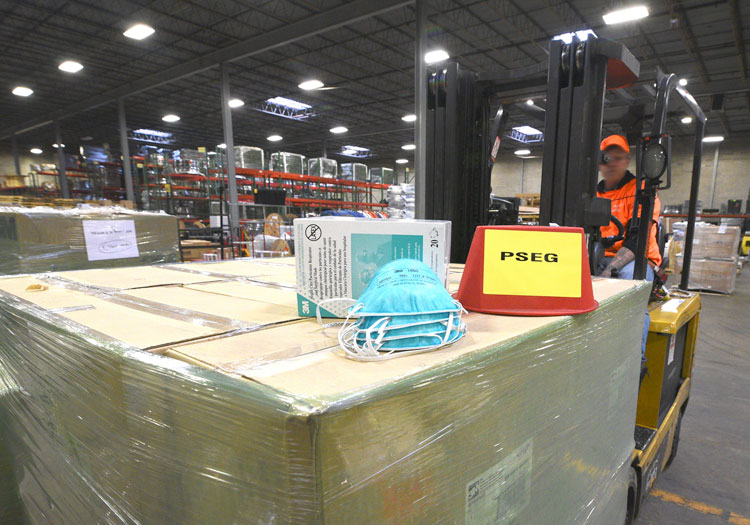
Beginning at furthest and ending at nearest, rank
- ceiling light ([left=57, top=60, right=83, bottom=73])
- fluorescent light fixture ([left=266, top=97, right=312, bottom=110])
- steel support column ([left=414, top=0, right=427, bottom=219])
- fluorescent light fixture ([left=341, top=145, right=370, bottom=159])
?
1. fluorescent light fixture ([left=341, top=145, right=370, bottom=159])
2. fluorescent light fixture ([left=266, top=97, right=312, bottom=110])
3. ceiling light ([left=57, top=60, right=83, bottom=73])
4. steel support column ([left=414, top=0, right=427, bottom=219])

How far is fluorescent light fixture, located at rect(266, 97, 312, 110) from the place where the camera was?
15.1 metres

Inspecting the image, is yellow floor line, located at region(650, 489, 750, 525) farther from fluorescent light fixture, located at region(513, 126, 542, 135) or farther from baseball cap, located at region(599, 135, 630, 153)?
fluorescent light fixture, located at region(513, 126, 542, 135)

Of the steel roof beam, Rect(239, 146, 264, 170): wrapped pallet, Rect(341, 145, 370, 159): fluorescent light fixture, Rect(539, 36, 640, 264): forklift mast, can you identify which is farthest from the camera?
Rect(341, 145, 370, 159): fluorescent light fixture

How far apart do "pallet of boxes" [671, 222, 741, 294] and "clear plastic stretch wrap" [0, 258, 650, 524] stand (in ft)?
29.8

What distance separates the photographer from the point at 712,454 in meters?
2.80

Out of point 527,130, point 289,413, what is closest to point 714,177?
point 527,130

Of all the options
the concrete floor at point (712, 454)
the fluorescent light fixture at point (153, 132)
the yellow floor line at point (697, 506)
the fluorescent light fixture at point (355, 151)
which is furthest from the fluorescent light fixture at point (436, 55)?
the fluorescent light fixture at point (153, 132)

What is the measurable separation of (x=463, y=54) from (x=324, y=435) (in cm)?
1189

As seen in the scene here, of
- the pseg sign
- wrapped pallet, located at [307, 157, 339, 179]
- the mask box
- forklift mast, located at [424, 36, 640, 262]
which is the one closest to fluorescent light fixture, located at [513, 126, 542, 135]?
wrapped pallet, located at [307, 157, 339, 179]

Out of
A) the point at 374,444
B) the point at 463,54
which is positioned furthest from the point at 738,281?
the point at 374,444

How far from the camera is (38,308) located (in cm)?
108

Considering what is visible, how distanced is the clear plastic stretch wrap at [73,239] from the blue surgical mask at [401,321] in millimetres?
2593

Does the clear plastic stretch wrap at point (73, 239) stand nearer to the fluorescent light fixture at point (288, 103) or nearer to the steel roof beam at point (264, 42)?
the steel roof beam at point (264, 42)

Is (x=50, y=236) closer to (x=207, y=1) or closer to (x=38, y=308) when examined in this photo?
(x=38, y=308)
